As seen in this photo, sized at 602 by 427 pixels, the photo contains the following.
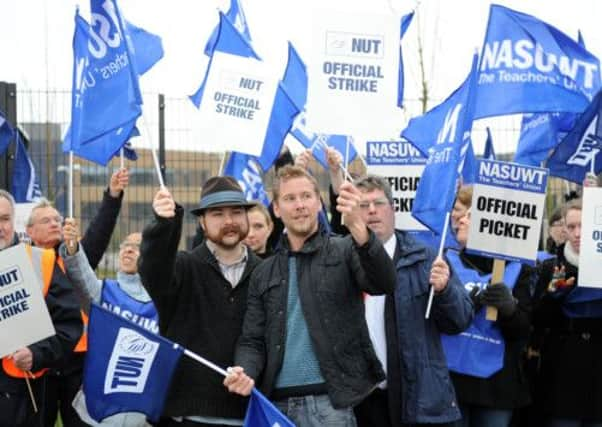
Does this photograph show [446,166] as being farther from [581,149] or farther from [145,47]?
[145,47]

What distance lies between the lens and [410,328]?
22.1 ft

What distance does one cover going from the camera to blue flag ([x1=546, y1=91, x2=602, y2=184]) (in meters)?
9.05

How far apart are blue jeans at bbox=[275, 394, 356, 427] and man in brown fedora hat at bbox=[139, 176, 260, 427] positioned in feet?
1.29

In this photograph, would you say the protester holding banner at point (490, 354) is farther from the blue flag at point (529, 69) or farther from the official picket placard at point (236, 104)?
the official picket placard at point (236, 104)

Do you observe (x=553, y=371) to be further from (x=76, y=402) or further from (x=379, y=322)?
(x=76, y=402)

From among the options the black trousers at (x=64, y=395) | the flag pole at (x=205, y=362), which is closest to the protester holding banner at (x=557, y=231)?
the flag pole at (x=205, y=362)

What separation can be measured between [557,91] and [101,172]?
5782 mm

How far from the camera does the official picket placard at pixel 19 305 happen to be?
21.9 ft

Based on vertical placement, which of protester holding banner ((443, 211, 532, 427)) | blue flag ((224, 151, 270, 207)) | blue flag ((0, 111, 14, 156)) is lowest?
protester holding banner ((443, 211, 532, 427))

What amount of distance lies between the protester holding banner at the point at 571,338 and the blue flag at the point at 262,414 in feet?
9.11

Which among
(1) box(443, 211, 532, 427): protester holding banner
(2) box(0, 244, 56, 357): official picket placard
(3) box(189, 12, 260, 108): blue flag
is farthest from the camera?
(3) box(189, 12, 260, 108): blue flag

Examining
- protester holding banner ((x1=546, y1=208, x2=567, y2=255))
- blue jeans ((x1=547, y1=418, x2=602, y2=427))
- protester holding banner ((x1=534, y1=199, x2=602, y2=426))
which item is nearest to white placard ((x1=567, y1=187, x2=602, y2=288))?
protester holding banner ((x1=534, y1=199, x2=602, y2=426))

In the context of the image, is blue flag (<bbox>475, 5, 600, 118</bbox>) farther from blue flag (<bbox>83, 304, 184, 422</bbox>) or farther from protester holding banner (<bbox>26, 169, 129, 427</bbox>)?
blue flag (<bbox>83, 304, 184, 422</bbox>)

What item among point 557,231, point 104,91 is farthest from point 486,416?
point 104,91
